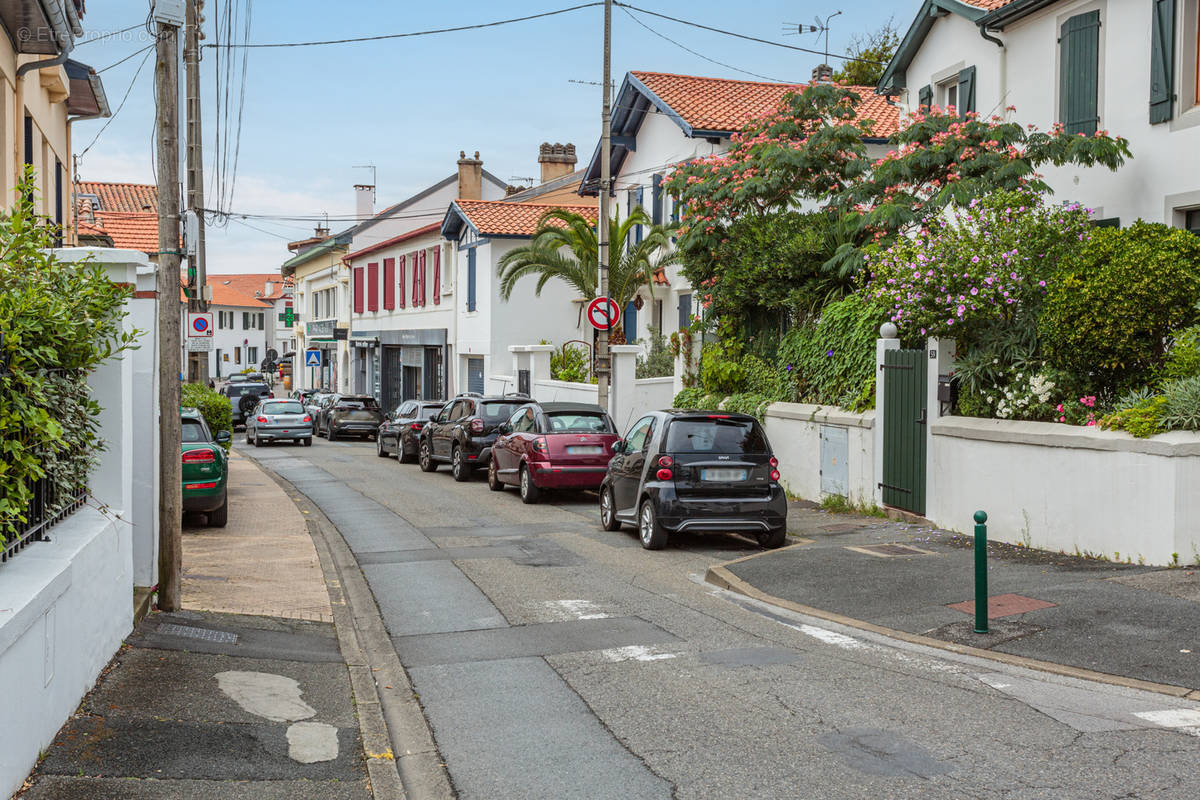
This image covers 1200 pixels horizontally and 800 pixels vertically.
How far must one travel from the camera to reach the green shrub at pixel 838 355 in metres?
16.4

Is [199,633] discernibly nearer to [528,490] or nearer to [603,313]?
[528,490]

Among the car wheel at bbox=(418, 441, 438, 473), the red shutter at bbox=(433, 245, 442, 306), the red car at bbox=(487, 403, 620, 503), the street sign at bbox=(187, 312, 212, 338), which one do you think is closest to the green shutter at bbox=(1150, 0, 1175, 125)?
the red car at bbox=(487, 403, 620, 503)

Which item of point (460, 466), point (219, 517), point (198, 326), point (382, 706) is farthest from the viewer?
point (198, 326)

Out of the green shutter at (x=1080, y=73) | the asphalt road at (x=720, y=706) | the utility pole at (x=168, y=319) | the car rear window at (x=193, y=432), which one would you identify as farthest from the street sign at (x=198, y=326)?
the green shutter at (x=1080, y=73)

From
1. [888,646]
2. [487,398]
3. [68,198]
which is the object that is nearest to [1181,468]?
[888,646]

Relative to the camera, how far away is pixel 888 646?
859 centimetres

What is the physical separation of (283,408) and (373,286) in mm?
17353

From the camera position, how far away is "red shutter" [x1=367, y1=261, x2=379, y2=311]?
5156cm

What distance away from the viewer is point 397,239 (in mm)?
47031

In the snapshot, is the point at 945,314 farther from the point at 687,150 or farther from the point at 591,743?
the point at 687,150

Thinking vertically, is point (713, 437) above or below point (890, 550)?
above

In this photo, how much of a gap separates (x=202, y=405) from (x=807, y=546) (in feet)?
42.7

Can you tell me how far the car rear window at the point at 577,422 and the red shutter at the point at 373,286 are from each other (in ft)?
112

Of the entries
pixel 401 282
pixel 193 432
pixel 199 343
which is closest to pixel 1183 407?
pixel 193 432
